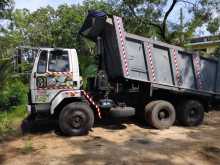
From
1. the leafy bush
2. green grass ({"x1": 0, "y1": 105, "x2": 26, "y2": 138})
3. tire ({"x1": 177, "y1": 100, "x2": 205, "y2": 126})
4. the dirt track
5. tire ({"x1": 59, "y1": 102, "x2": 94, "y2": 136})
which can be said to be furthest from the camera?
the leafy bush

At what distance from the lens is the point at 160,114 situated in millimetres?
12359

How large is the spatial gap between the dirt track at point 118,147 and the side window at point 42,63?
5.85ft

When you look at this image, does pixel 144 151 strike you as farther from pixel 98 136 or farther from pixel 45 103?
pixel 45 103

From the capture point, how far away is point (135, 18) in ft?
66.5

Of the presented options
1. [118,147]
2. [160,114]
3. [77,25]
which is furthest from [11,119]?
[77,25]

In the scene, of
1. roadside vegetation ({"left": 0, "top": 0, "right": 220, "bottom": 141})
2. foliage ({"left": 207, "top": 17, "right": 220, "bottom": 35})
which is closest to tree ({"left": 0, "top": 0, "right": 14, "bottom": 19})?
roadside vegetation ({"left": 0, "top": 0, "right": 220, "bottom": 141})

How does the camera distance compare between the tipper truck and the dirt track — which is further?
the tipper truck

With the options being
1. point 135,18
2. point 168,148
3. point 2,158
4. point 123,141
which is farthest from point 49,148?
point 135,18

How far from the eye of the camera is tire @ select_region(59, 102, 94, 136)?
1095 centimetres

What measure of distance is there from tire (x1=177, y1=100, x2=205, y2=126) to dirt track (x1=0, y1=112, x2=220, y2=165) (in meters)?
0.51

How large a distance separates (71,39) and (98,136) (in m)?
24.1

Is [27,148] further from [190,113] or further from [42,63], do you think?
[190,113]

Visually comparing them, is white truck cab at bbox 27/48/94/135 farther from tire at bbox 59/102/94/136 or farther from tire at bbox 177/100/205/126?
tire at bbox 177/100/205/126

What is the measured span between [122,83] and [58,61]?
238cm
